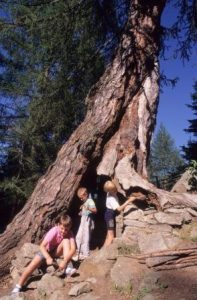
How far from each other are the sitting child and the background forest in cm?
473

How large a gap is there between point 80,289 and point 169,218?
2.27 metres

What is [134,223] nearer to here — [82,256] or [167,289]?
[82,256]

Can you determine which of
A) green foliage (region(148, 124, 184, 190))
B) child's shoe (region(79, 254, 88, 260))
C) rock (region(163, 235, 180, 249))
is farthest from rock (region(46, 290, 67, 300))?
green foliage (region(148, 124, 184, 190))

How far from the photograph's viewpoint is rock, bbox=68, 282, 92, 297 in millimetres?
5777

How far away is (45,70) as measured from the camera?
13.0 metres

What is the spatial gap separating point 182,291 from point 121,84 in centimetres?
497

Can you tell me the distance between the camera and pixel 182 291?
530 centimetres

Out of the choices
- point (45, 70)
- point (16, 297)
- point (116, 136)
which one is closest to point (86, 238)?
point (16, 297)

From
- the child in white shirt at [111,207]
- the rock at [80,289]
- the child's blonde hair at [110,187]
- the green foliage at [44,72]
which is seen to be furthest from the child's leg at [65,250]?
the green foliage at [44,72]

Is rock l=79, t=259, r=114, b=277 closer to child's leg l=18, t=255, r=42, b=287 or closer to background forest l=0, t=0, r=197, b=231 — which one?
child's leg l=18, t=255, r=42, b=287

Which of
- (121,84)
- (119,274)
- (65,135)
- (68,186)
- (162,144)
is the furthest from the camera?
(162,144)

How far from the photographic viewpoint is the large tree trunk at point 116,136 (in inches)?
300

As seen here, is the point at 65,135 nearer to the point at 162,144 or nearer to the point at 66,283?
the point at 66,283

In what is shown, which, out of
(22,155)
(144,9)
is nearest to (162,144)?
(22,155)
